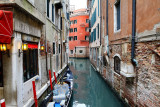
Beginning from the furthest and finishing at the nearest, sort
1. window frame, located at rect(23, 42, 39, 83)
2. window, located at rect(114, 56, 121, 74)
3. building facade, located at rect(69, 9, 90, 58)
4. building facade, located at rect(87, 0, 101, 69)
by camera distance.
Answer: building facade, located at rect(69, 9, 90, 58) < building facade, located at rect(87, 0, 101, 69) < window, located at rect(114, 56, 121, 74) < window frame, located at rect(23, 42, 39, 83)

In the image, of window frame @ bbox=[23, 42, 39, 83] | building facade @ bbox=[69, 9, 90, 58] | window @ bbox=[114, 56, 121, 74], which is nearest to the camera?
window frame @ bbox=[23, 42, 39, 83]

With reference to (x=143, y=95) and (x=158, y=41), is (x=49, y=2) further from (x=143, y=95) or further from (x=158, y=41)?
(x=143, y=95)

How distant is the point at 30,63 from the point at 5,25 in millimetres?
1870

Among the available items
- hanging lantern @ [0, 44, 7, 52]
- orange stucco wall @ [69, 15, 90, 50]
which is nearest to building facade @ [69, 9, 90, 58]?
orange stucco wall @ [69, 15, 90, 50]

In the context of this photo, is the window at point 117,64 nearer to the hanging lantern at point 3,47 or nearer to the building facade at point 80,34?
the hanging lantern at point 3,47

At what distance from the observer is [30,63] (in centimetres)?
416

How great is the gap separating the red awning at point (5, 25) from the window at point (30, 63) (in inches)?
44.6

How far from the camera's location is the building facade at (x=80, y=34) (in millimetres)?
26406

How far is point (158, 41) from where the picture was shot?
3.12 meters

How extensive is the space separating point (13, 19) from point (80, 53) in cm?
2456

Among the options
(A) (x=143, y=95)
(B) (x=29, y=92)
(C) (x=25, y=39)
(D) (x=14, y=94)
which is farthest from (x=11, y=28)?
(A) (x=143, y=95)

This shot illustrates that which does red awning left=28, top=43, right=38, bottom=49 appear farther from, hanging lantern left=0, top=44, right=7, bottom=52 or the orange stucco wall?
the orange stucco wall

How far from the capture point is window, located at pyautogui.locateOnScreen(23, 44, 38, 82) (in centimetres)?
375

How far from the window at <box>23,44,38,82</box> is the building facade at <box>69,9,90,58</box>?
22.5 meters
